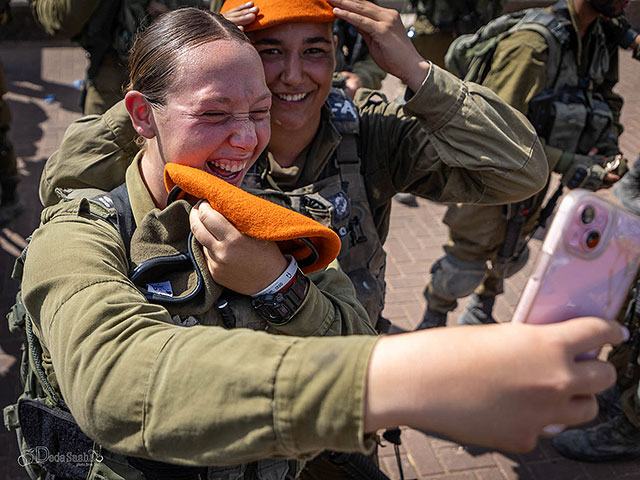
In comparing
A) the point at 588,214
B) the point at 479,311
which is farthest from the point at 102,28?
the point at 588,214

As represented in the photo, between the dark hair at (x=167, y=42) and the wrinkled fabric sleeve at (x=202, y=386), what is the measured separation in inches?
30.6

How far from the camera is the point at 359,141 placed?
2541mm

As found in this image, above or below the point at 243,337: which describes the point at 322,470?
below

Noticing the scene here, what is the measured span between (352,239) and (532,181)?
763 millimetres

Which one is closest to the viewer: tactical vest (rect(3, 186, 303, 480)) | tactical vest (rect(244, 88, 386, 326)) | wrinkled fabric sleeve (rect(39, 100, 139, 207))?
tactical vest (rect(3, 186, 303, 480))

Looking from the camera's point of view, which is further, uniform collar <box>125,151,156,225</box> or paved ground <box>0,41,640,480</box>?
paved ground <box>0,41,640,480</box>

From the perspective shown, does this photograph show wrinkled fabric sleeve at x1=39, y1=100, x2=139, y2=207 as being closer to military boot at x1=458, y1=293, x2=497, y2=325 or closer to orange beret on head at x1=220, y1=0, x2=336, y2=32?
orange beret on head at x1=220, y1=0, x2=336, y2=32

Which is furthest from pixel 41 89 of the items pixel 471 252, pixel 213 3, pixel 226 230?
pixel 226 230

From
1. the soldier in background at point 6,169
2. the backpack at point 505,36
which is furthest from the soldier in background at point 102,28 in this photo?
the backpack at point 505,36

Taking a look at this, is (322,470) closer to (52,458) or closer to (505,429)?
(52,458)

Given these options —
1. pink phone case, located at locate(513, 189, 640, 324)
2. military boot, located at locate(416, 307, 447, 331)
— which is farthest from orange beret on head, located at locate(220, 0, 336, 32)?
military boot, located at locate(416, 307, 447, 331)

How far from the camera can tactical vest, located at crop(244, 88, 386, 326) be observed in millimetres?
2326

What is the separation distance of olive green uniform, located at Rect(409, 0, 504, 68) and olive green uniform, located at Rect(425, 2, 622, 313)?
204cm

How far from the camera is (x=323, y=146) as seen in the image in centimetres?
244
